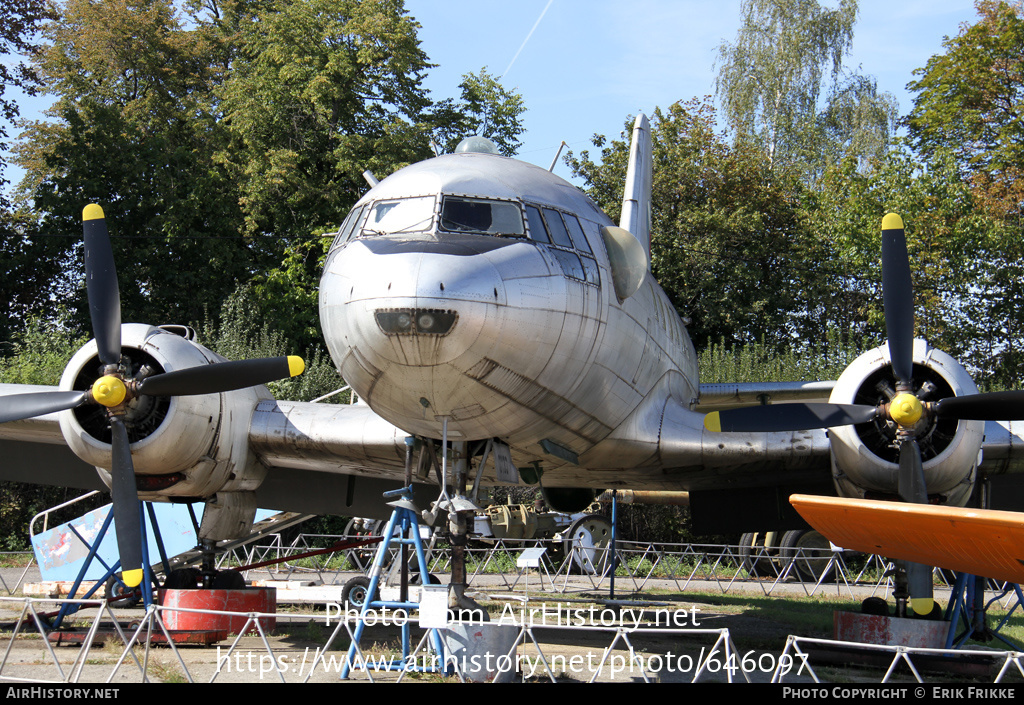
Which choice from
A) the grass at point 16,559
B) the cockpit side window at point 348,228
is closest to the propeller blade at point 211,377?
the cockpit side window at point 348,228

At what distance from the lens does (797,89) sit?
145 ft

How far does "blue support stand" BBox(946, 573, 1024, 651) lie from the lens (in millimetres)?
10594

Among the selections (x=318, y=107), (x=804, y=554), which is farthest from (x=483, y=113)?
(x=804, y=554)

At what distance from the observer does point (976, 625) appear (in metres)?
11.5

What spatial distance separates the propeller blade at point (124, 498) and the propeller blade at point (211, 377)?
21.8 inches

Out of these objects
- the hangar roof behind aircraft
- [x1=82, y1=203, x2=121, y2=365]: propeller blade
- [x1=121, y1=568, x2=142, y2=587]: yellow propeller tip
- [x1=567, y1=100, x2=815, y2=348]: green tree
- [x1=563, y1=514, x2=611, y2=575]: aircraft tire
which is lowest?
Answer: [x1=563, y1=514, x2=611, y2=575]: aircraft tire

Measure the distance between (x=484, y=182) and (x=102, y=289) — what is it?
4866mm

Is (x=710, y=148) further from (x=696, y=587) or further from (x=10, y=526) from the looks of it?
(x=10, y=526)

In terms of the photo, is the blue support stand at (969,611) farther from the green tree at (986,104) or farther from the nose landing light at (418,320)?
the green tree at (986,104)

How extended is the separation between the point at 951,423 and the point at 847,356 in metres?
21.3

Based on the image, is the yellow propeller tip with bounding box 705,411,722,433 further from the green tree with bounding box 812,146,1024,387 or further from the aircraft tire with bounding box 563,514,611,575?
the green tree with bounding box 812,146,1024,387

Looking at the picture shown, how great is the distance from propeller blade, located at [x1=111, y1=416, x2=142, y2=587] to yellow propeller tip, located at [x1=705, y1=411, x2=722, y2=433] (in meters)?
6.31

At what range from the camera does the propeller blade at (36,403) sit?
10156mm

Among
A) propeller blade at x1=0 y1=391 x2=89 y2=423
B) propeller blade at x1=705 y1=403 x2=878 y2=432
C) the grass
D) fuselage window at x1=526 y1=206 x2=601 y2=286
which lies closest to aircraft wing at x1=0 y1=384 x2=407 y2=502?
propeller blade at x1=0 y1=391 x2=89 y2=423
